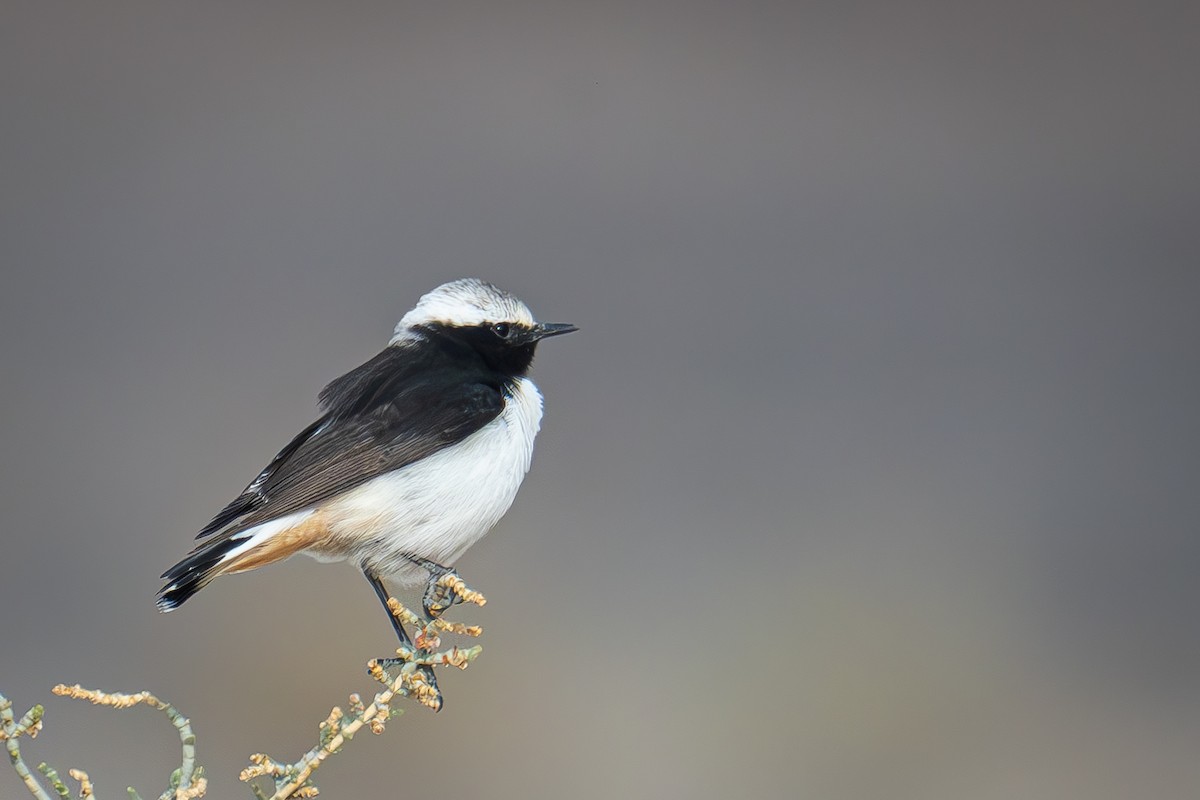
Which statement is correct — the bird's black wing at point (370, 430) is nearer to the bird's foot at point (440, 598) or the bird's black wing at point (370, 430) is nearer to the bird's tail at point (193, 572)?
the bird's tail at point (193, 572)

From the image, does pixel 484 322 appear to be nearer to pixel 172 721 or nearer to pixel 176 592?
pixel 176 592

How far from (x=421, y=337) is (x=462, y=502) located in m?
0.29

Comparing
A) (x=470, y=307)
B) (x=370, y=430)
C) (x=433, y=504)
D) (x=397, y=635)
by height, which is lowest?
(x=397, y=635)

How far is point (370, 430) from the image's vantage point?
1.26 m

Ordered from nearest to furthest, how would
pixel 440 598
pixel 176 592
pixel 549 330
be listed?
pixel 176 592 → pixel 440 598 → pixel 549 330

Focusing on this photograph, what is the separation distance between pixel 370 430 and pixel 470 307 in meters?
0.25

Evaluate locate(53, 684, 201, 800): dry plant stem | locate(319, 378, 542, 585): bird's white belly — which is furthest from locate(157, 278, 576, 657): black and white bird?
locate(53, 684, 201, 800): dry plant stem

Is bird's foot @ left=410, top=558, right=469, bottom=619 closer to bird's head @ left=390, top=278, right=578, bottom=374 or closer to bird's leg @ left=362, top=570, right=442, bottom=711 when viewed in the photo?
bird's leg @ left=362, top=570, right=442, bottom=711

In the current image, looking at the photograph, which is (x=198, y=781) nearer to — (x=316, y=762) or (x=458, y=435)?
(x=316, y=762)

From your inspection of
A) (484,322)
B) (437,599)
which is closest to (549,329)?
(484,322)

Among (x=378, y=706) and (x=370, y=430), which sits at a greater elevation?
(x=370, y=430)

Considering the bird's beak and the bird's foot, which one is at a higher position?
the bird's beak

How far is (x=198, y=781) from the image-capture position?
746mm

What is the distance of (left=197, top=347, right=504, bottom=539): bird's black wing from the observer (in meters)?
1.17
